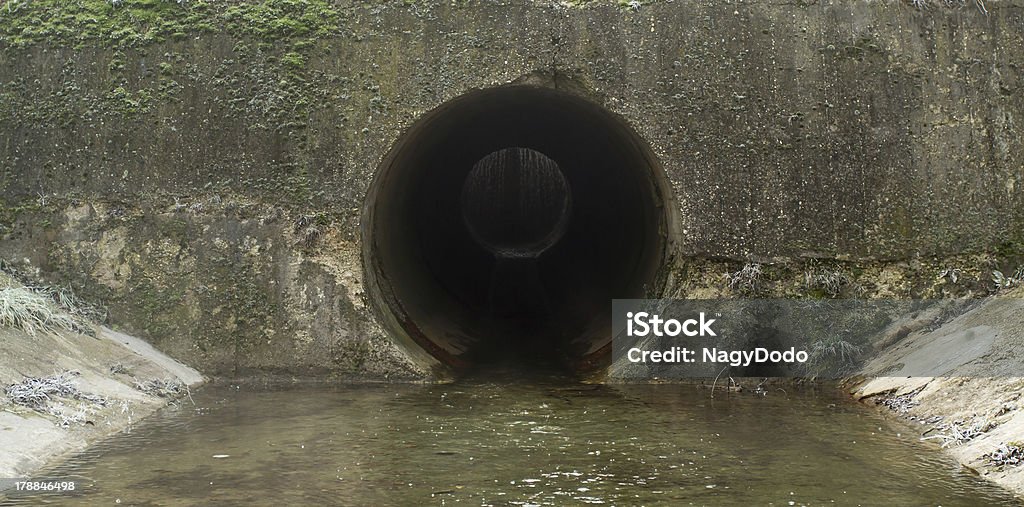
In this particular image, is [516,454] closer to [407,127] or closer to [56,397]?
[56,397]

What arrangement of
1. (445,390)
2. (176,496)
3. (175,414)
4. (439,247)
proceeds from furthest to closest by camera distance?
(439,247)
(445,390)
(175,414)
(176,496)

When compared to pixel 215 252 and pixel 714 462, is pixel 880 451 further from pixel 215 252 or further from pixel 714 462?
pixel 215 252

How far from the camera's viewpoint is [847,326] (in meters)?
8.65

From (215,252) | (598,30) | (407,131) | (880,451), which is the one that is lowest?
(880,451)

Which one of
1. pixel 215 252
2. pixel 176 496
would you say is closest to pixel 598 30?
pixel 215 252

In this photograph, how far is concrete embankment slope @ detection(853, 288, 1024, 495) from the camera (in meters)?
5.63

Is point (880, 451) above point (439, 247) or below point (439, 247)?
below

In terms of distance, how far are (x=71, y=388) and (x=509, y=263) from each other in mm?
15453

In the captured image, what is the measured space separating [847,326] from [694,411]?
84.1 inches

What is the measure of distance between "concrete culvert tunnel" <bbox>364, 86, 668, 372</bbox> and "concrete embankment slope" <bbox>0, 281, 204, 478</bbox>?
219cm

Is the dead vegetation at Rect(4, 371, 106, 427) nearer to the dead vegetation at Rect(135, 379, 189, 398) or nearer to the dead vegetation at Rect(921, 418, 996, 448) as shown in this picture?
the dead vegetation at Rect(135, 379, 189, 398)

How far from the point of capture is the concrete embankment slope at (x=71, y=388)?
585 cm

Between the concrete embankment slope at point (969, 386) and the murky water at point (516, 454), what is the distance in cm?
21

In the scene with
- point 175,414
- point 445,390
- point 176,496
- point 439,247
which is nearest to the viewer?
point 176,496
